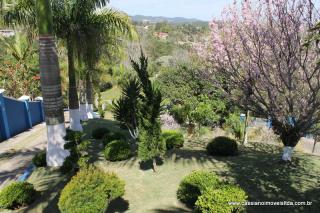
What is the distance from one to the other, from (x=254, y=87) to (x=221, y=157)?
10.7 ft

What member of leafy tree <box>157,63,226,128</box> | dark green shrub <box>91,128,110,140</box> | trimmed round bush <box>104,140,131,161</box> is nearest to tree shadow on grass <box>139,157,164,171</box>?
trimmed round bush <box>104,140,131,161</box>

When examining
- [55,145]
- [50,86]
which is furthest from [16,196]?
[50,86]

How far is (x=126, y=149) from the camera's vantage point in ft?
40.7

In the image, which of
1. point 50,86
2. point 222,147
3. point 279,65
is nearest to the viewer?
point 279,65

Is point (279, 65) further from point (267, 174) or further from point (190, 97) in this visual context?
point (190, 97)

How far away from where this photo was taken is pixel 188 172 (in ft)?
35.3

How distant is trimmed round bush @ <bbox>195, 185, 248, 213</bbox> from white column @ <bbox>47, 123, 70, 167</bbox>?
6.69 metres

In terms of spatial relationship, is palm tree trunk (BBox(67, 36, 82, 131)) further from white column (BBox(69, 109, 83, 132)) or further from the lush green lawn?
the lush green lawn

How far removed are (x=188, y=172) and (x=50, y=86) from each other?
5848 mm

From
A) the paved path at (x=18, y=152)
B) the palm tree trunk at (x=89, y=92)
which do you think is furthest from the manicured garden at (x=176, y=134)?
the palm tree trunk at (x=89, y=92)

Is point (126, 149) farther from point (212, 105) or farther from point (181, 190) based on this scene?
point (212, 105)

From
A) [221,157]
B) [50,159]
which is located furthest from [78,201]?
[221,157]

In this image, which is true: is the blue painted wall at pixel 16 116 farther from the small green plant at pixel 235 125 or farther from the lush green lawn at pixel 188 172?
Answer: the small green plant at pixel 235 125

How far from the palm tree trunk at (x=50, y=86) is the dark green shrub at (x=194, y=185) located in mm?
5492
